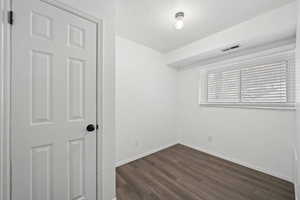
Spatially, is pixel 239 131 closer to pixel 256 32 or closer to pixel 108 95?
pixel 256 32

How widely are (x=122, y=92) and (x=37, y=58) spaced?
1.42 m

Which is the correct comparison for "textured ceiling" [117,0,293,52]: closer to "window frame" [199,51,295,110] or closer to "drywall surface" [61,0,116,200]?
"drywall surface" [61,0,116,200]

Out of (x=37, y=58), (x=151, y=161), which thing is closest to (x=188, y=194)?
(x=151, y=161)

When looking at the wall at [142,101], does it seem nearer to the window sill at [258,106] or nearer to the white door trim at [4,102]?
the window sill at [258,106]

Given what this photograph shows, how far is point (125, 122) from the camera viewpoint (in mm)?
2387

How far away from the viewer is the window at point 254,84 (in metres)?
1.93

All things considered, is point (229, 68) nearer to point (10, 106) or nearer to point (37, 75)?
point (37, 75)

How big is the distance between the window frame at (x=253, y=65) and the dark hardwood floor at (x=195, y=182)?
114cm

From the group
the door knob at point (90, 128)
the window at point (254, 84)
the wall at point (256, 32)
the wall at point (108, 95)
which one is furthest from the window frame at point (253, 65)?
the door knob at point (90, 128)

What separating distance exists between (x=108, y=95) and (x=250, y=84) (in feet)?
8.32

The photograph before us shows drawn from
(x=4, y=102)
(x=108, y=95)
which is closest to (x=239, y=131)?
(x=108, y=95)

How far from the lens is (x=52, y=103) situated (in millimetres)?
1071

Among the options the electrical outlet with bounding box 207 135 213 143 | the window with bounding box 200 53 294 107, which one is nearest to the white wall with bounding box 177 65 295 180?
the electrical outlet with bounding box 207 135 213 143

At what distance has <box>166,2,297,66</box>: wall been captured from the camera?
156 cm
